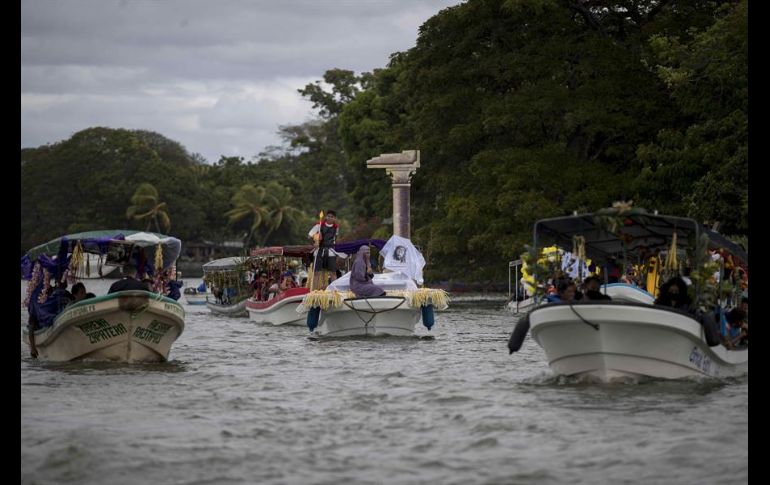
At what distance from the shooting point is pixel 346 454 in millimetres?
14328

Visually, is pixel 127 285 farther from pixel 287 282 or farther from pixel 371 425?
pixel 287 282

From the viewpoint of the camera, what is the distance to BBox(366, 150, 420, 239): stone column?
45.5m

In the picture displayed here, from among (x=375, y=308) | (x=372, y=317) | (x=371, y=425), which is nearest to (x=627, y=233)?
(x=371, y=425)

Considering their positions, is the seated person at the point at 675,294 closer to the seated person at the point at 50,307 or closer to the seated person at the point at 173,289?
the seated person at the point at 50,307

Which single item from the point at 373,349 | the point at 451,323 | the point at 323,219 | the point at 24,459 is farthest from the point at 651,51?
the point at 24,459

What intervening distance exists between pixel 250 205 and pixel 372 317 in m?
112

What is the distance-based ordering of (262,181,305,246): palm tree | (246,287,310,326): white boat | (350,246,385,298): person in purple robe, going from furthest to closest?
(262,181,305,246): palm tree → (246,287,310,326): white boat → (350,246,385,298): person in purple robe

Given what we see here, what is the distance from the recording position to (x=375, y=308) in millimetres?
29828

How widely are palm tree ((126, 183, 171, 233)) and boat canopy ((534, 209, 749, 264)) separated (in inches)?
4157

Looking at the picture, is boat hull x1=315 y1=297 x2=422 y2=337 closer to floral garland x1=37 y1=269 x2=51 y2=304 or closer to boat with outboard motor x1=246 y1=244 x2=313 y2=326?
boat with outboard motor x1=246 y1=244 x2=313 y2=326

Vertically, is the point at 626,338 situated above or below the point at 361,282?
below

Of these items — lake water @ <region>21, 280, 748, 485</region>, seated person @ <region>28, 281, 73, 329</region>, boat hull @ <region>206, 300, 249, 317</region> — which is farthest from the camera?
boat hull @ <region>206, 300, 249, 317</region>

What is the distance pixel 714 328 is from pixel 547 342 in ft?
7.62

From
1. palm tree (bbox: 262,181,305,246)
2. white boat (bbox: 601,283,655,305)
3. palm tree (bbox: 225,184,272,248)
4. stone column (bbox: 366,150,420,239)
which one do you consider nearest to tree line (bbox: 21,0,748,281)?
stone column (bbox: 366,150,420,239)
